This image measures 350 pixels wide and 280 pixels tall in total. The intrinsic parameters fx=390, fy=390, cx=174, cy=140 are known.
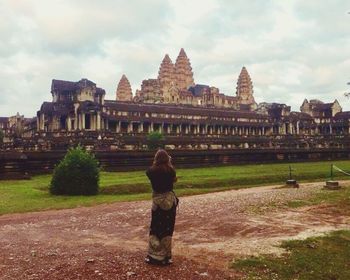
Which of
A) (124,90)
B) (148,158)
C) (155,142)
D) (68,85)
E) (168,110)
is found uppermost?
(124,90)

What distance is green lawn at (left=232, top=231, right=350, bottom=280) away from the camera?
6863 millimetres

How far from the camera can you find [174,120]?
78.6m

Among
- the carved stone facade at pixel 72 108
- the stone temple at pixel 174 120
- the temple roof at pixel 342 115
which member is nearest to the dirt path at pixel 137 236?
the stone temple at pixel 174 120

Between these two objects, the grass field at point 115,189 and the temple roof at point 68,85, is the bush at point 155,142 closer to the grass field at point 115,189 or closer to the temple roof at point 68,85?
the temple roof at point 68,85

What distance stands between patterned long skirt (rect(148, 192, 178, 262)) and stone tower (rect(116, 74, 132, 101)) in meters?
111

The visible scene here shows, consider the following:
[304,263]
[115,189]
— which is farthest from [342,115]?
[304,263]

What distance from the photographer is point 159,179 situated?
766cm

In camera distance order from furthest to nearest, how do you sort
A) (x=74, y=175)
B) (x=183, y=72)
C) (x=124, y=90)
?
1. (x=183, y=72)
2. (x=124, y=90)
3. (x=74, y=175)

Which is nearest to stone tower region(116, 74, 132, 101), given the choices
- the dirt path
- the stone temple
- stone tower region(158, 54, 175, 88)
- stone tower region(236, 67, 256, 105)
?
the stone temple

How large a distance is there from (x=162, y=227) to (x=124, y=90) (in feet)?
376

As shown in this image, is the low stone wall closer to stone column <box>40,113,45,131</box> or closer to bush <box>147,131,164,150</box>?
bush <box>147,131,164,150</box>

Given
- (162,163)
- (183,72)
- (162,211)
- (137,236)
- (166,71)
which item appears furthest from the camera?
(183,72)

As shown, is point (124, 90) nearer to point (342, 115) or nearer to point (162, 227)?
point (342, 115)

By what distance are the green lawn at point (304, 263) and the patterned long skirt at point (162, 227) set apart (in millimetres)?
Result: 1328
